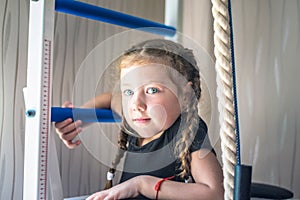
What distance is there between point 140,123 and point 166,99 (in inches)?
2.6

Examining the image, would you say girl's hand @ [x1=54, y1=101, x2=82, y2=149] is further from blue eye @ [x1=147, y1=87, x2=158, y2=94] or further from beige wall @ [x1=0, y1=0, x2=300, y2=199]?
beige wall @ [x1=0, y1=0, x2=300, y2=199]

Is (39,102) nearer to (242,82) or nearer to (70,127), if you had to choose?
(70,127)

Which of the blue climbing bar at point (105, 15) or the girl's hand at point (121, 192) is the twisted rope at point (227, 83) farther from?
the blue climbing bar at point (105, 15)

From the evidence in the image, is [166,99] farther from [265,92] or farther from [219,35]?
[265,92]

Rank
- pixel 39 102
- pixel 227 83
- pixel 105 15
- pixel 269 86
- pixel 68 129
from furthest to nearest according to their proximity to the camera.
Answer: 1. pixel 269 86
2. pixel 105 15
3. pixel 68 129
4. pixel 39 102
5. pixel 227 83

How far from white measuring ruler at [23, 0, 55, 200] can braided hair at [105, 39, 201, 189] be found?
0.16 metres

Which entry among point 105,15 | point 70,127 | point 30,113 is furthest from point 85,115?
point 105,15

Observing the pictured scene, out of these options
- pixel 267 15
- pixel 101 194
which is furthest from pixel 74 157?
pixel 267 15

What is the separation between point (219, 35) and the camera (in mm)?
407

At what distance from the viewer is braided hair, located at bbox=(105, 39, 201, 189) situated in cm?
69

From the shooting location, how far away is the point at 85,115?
78 cm

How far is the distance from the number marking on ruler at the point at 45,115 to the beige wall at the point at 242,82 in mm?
413

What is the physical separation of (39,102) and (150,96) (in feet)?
0.64

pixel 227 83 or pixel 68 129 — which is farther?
pixel 68 129
